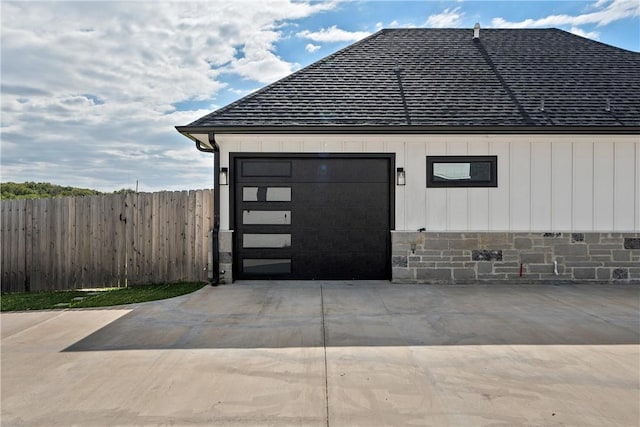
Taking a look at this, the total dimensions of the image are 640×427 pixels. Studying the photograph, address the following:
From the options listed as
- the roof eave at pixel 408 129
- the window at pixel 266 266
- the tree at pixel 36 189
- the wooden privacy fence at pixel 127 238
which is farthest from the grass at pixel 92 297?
the tree at pixel 36 189

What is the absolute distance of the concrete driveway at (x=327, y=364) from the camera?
247 cm

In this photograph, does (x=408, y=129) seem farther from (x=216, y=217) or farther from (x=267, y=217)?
(x=216, y=217)

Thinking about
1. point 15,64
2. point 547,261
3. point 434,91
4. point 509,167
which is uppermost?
point 15,64

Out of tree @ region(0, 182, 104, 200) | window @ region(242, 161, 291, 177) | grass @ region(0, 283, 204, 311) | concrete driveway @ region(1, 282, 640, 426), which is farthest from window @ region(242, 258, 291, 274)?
tree @ region(0, 182, 104, 200)

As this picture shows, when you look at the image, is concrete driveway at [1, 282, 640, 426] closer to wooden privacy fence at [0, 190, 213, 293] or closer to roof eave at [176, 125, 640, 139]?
wooden privacy fence at [0, 190, 213, 293]

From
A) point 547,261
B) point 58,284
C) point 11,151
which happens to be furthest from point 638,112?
point 11,151

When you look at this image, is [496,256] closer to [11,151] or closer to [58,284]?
[58,284]

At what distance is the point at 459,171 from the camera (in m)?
6.93

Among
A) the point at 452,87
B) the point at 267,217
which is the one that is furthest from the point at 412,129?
the point at 267,217

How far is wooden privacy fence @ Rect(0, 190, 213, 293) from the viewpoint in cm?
711

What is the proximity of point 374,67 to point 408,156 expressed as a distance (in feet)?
8.71

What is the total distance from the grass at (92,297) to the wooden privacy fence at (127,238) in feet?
1.09

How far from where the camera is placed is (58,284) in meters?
7.16

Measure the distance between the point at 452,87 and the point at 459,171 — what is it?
2.02 m
